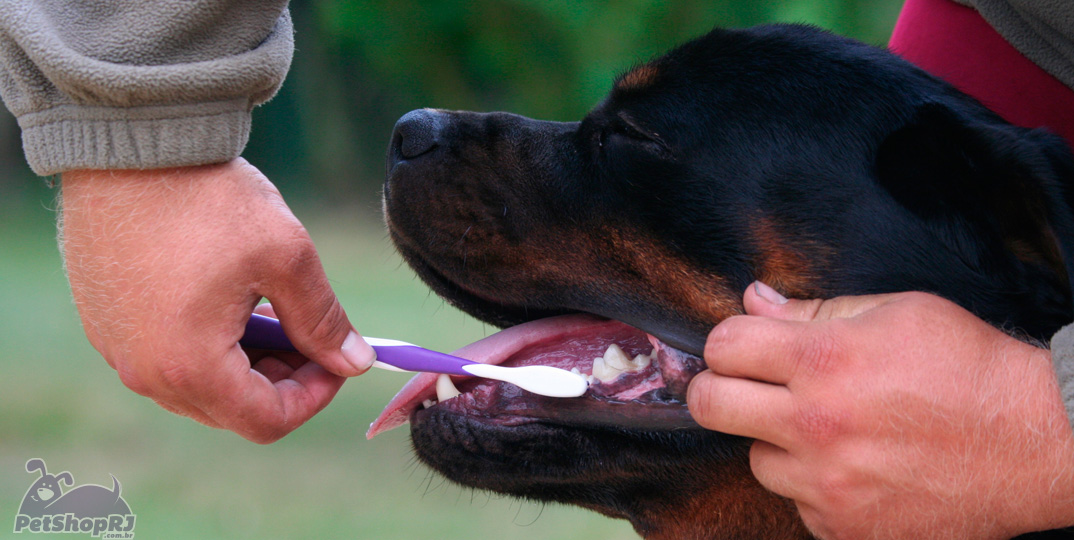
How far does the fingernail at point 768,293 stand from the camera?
50.3 inches

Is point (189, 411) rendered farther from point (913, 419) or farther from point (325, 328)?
point (913, 419)

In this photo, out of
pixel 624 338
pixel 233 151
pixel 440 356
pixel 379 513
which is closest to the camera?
pixel 233 151

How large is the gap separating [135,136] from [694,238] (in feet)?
2.98

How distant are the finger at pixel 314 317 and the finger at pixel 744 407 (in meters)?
0.57

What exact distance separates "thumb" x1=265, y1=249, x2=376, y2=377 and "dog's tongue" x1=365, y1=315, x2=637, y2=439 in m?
0.23

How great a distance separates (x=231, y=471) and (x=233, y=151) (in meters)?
2.50

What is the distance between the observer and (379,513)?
10.4ft

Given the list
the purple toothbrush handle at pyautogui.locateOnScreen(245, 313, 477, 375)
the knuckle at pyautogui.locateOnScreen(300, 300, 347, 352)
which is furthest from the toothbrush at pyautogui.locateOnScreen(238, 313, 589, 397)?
the knuckle at pyautogui.locateOnScreen(300, 300, 347, 352)

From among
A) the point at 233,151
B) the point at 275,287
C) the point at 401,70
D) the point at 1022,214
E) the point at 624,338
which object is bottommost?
the point at 401,70

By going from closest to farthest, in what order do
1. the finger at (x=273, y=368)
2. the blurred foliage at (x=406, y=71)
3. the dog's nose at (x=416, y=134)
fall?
the finger at (x=273, y=368) → the dog's nose at (x=416, y=134) → the blurred foliage at (x=406, y=71)

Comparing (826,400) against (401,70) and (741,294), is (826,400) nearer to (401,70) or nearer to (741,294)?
(741,294)

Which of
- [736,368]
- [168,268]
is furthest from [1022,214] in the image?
[168,268]

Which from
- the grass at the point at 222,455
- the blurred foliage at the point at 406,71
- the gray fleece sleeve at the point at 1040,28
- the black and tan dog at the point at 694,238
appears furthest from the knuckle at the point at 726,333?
the blurred foliage at the point at 406,71

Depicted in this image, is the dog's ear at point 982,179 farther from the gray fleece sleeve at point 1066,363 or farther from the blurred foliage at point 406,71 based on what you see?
the blurred foliage at point 406,71
